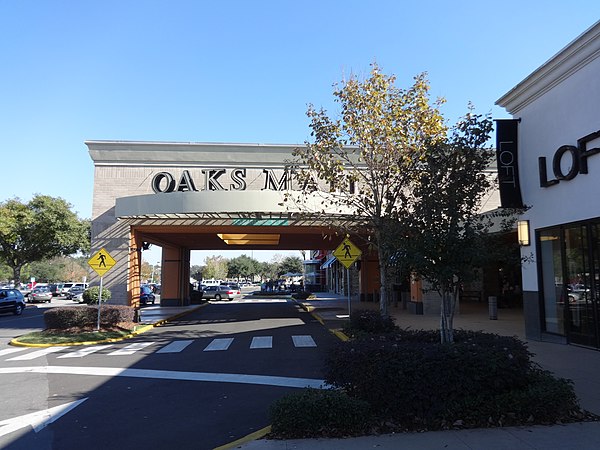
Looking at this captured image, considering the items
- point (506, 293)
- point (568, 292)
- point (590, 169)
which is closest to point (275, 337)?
point (568, 292)

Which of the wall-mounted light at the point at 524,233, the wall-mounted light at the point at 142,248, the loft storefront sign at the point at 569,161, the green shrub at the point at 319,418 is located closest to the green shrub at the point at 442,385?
the green shrub at the point at 319,418

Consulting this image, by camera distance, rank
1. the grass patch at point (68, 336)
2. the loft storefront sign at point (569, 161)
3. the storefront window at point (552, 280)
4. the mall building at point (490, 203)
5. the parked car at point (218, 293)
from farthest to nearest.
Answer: the parked car at point (218, 293) < the grass patch at point (68, 336) < the storefront window at point (552, 280) < the mall building at point (490, 203) < the loft storefront sign at point (569, 161)

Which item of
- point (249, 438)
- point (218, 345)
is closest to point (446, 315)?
point (249, 438)

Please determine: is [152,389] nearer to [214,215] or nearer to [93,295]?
[93,295]

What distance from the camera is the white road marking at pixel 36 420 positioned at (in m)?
6.57

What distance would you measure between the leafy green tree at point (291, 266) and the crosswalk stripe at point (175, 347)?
9149 centimetres

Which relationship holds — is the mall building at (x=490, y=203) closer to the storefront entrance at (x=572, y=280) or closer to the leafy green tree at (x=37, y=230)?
the storefront entrance at (x=572, y=280)

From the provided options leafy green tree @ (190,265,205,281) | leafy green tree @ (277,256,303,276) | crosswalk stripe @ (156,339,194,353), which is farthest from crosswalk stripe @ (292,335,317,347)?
leafy green tree @ (190,265,205,281)

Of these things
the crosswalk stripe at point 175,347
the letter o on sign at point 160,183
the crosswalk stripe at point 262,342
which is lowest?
the crosswalk stripe at point 175,347

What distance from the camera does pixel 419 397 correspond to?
18.5ft

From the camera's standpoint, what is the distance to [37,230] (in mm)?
40062

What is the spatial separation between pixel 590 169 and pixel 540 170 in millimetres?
1625

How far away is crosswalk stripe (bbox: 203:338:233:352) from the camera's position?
13995 millimetres

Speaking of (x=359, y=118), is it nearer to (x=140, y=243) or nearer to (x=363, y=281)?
(x=140, y=243)
